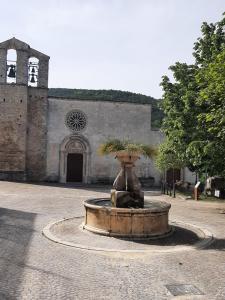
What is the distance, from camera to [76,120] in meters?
31.3

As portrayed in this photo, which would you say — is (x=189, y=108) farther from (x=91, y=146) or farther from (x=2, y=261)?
(x=91, y=146)

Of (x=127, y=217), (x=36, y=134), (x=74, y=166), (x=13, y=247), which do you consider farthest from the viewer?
(x=74, y=166)

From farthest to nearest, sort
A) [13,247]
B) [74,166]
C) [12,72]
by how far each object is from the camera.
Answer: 1. [74,166]
2. [12,72]
3. [13,247]

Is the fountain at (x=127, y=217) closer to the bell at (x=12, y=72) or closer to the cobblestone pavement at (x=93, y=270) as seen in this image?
the cobblestone pavement at (x=93, y=270)

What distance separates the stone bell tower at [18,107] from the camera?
29344 millimetres

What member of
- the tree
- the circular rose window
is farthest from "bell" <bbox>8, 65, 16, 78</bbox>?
the tree

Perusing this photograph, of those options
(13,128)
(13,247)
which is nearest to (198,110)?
(13,247)


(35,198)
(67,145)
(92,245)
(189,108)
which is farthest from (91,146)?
(92,245)

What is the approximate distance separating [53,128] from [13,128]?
301 centimetres

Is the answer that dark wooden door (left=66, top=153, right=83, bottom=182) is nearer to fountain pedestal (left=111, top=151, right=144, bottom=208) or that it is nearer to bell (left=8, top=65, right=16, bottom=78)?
bell (left=8, top=65, right=16, bottom=78)

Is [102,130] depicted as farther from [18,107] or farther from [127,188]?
[127,188]

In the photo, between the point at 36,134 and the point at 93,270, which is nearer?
the point at 93,270

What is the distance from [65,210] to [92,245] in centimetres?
605

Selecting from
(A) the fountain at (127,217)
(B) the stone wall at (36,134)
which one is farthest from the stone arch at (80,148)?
(A) the fountain at (127,217)
